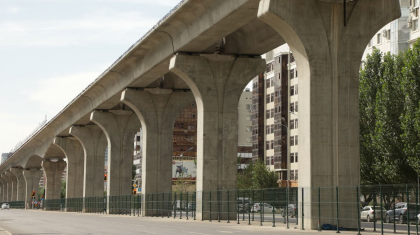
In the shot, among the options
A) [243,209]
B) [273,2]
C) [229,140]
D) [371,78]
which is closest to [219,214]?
[243,209]

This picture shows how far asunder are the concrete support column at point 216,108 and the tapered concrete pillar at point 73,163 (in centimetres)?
4873

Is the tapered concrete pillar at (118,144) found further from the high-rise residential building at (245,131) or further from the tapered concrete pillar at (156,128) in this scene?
the high-rise residential building at (245,131)

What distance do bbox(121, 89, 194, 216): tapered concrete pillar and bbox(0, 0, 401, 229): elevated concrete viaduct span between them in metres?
0.07

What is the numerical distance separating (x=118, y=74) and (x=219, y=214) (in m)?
17.6

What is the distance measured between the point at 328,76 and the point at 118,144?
39007mm

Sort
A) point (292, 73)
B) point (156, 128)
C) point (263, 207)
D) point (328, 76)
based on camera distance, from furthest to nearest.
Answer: point (292, 73), point (156, 128), point (263, 207), point (328, 76)

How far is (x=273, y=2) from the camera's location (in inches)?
1085

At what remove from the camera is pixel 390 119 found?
54562mm

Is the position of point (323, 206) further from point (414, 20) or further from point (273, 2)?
point (414, 20)

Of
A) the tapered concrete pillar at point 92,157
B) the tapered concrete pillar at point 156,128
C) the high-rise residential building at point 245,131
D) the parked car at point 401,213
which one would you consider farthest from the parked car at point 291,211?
the high-rise residential building at point 245,131

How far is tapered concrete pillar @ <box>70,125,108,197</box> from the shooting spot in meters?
75.2

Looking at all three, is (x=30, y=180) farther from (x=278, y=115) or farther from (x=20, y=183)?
(x=278, y=115)

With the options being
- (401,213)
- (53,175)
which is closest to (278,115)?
(53,175)

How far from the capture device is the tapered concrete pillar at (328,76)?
2781 centimetres
